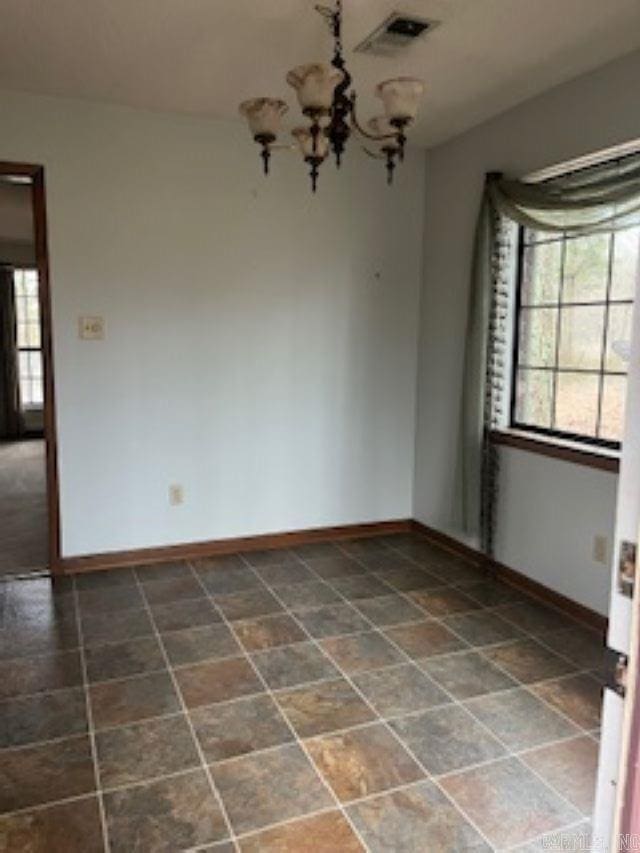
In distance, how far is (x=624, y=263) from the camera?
2863mm

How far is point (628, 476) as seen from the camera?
0.77 meters

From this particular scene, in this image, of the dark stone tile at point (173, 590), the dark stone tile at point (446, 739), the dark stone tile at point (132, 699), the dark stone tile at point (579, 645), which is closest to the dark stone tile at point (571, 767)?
the dark stone tile at point (446, 739)

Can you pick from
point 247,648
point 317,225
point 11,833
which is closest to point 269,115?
point 317,225

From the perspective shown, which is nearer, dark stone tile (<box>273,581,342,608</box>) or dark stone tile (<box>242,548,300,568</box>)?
dark stone tile (<box>273,581,342,608</box>)

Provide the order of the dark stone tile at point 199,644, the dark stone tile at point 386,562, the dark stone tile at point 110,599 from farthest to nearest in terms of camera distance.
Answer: the dark stone tile at point 386,562
the dark stone tile at point 110,599
the dark stone tile at point 199,644

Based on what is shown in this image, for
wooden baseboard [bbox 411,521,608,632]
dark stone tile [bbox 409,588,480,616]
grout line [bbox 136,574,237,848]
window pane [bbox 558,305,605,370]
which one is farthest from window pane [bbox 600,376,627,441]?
Answer: grout line [bbox 136,574,237,848]

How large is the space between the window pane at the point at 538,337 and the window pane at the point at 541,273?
6 cm

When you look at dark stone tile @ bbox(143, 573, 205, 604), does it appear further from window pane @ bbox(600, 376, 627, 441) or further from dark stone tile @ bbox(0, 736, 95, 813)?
window pane @ bbox(600, 376, 627, 441)

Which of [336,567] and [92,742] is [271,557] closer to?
[336,567]

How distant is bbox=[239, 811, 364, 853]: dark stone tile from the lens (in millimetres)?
1642

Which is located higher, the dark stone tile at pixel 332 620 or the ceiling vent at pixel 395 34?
the ceiling vent at pixel 395 34

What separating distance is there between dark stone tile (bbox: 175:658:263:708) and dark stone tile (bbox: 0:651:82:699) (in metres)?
0.41

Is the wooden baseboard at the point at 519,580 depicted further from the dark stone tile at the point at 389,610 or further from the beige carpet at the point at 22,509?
the beige carpet at the point at 22,509

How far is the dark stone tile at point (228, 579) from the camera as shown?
3307mm
